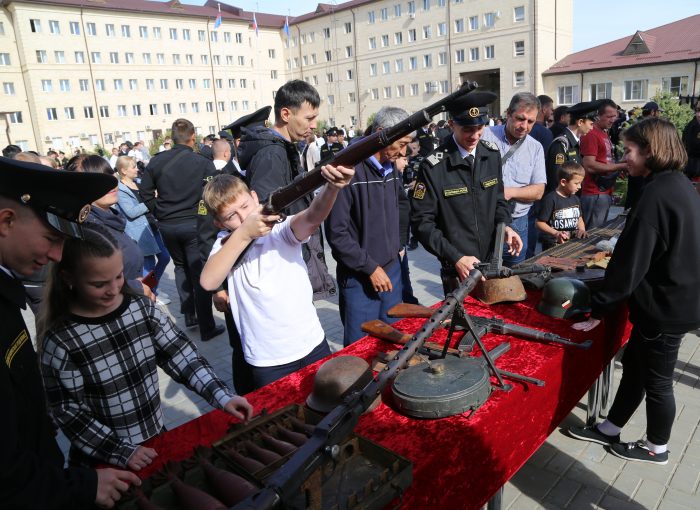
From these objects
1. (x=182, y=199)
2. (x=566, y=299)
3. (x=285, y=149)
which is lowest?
(x=566, y=299)

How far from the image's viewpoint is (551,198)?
204 inches

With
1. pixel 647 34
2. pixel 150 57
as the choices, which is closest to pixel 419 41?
pixel 647 34

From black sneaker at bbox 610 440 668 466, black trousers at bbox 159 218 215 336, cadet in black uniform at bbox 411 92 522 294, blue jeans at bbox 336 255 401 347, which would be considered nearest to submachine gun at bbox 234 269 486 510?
blue jeans at bbox 336 255 401 347

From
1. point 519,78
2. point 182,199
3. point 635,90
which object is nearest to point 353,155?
point 182,199

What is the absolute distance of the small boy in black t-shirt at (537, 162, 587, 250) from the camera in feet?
16.7

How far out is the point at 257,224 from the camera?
2.21 meters

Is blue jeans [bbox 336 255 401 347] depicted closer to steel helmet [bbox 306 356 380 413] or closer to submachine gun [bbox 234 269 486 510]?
steel helmet [bbox 306 356 380 413]

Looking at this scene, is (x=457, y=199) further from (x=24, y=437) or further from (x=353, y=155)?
(x=24, y=437)

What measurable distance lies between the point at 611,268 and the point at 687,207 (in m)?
0.49

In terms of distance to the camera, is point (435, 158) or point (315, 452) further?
point (435, 158)

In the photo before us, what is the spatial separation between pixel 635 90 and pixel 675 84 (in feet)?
8.67

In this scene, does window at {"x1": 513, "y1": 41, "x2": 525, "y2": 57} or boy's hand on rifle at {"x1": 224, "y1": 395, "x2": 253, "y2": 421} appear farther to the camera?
window at {"x1": 513, "y1": 41, "x2": 525, "y2": 57}

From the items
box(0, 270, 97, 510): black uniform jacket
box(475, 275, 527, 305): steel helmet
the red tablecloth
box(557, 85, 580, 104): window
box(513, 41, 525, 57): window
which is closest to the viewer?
box(0, 270, 97, 510): black uniform jacket

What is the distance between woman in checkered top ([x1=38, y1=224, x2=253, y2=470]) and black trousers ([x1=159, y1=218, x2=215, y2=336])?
11.2 ft
